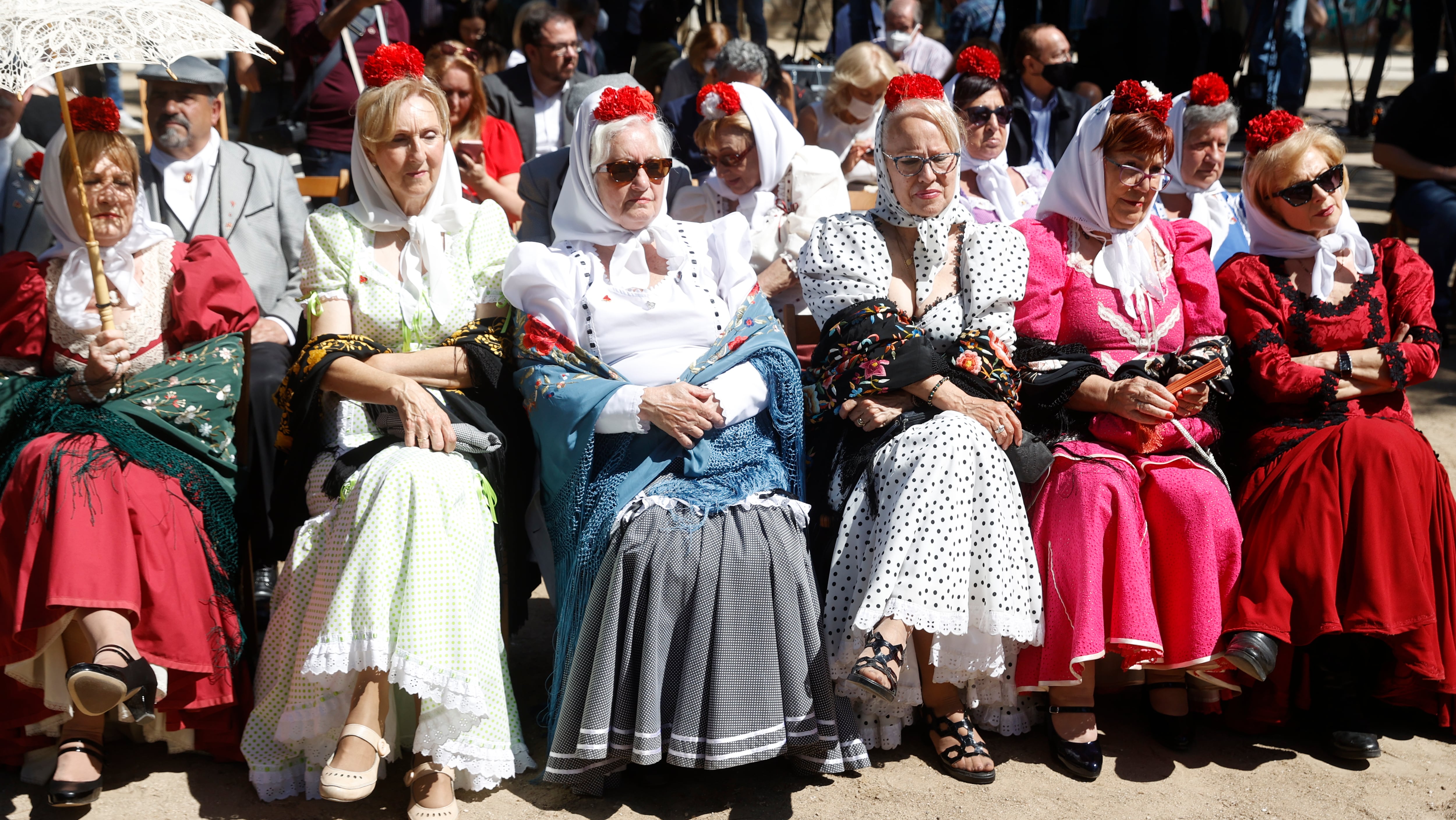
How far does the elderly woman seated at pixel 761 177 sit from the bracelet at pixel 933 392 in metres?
1.30

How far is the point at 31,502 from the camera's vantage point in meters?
3.31

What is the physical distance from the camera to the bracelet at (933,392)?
12.0 feet

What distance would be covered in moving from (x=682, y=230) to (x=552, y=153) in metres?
1.34

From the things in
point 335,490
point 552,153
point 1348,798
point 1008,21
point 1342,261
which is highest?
point 1008,21

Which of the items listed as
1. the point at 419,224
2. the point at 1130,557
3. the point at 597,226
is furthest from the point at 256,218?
the point at 1130,557

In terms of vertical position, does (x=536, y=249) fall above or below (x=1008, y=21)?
below

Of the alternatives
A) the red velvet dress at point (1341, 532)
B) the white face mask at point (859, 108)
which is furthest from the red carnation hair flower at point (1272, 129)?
the white face mask at point (859, 108)

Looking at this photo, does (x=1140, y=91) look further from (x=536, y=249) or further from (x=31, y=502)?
(x=31, y=502)

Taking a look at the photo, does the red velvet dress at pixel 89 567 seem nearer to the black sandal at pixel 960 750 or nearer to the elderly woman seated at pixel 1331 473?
the black sandal at pixel 960 750

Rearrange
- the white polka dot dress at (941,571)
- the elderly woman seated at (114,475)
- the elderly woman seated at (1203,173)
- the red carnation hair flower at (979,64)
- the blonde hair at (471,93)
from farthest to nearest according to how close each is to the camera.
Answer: the blonde hair at (471,93) → the red carnation hair flower at (979,64) → the elderly woman seated at (1203,173) → the white polka dot dress at (941,571) → the elderly woman seated at (114,475)

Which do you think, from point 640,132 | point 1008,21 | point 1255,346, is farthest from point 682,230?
point 1008,21

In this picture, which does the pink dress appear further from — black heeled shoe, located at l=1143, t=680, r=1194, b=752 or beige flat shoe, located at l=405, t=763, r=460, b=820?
beige flat shoe, located at l=405, t=763, r=460, b=820

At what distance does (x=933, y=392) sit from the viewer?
12.0ft

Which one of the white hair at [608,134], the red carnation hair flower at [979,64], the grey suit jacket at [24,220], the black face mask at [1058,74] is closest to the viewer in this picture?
the white hair at [608,134]
